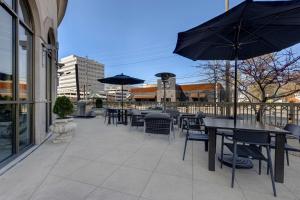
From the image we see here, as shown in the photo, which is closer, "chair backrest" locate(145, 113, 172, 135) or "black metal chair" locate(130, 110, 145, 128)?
"chair backrest" locate(145, 113, 172, 135)

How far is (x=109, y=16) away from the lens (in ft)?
60.5

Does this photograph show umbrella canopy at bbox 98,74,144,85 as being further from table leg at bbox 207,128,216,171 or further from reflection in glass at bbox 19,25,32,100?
table leg at bbox 207,128,216,171

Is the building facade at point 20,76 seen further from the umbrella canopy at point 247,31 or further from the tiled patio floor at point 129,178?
the umbrella canopy at point 247,31

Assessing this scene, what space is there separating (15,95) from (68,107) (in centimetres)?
134

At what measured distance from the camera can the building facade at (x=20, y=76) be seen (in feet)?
9.72

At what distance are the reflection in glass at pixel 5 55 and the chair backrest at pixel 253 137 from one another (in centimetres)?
376

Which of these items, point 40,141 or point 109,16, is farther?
point 109,16

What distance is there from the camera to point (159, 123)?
181 inches

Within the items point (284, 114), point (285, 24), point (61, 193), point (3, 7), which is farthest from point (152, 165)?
point (284, 114)

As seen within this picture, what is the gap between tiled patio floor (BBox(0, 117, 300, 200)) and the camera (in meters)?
2.07

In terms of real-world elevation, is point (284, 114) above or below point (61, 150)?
above

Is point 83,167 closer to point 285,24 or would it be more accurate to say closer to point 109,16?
point 285,24

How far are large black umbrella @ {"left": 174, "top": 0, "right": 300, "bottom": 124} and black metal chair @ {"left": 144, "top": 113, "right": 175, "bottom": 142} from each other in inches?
66.8

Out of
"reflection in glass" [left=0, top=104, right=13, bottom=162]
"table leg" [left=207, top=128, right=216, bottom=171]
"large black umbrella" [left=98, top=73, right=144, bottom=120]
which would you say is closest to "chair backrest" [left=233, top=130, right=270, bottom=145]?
"table leg" [left=207, top=128, right=216, bottom=171]
